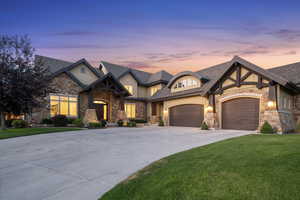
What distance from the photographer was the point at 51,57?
64.7 feet

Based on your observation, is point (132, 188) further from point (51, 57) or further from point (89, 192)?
point (51, 57)

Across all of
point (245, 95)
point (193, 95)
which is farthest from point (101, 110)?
point (245, 95)

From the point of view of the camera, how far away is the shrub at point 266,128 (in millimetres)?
10062

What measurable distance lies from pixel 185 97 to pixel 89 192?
50.9 feet

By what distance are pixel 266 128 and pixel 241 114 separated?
2872mm

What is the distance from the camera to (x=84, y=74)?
1941 centimetres

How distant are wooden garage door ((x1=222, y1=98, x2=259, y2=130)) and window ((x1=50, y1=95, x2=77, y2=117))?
48.8ft

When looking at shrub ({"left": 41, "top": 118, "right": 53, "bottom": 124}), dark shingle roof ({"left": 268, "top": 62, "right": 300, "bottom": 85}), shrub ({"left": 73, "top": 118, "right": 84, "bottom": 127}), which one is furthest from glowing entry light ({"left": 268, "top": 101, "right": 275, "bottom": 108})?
shrub ({"left": 41, "top": 118, "right": 53, "bottom": 124})

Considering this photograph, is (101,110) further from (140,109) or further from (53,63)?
(53,63)

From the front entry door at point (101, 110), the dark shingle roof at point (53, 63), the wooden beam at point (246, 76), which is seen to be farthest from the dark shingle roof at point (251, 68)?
the dark shingle roof at point (53, 63)

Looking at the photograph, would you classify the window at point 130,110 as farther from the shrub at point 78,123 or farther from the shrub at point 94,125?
the shrub at point 78,123

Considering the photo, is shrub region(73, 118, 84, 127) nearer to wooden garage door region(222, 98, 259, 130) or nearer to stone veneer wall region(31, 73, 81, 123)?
stone veneer wall region(31, 73, 81, 123)

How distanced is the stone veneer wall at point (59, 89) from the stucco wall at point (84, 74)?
4.09ft

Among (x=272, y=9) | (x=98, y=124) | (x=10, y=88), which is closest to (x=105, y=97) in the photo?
(x=98, y=124)
